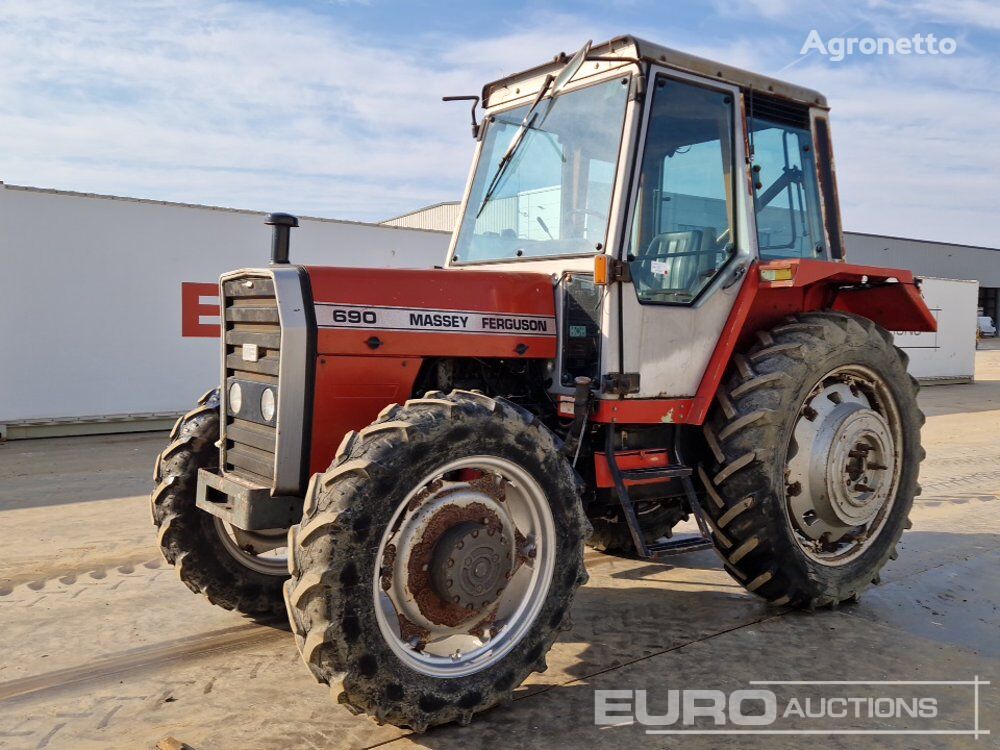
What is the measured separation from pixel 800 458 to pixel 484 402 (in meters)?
2.02

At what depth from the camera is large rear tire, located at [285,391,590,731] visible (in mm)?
2699

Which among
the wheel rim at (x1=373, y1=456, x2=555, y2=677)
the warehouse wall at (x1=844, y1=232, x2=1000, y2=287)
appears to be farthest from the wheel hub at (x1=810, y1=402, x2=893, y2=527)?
the warehouse wall at (x1=844, y1=232, x2=1000, y2=287)

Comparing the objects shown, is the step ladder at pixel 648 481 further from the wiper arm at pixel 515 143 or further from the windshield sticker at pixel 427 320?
the wiper arm at pixel 515 143

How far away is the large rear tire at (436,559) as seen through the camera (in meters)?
2.70

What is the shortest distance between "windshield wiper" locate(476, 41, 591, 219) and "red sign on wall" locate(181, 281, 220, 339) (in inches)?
283

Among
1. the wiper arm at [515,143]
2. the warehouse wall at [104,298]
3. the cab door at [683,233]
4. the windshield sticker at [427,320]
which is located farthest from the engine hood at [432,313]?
the warehouse wall at [104,298]

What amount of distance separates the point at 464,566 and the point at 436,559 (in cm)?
11

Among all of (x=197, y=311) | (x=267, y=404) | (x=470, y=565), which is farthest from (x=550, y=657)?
(x=197, y=311)

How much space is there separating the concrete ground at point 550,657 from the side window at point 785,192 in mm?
1917

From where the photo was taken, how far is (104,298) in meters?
9.95

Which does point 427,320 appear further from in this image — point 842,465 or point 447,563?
point 842,465

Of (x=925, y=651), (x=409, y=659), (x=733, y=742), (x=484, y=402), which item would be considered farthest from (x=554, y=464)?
(x=925, y=651)

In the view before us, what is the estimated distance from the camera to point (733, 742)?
2959 millimetres

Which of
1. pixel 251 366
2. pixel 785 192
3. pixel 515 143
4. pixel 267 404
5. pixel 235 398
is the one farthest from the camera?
pixel 785 192
